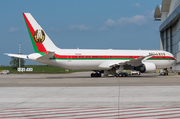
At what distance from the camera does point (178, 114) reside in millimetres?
7000

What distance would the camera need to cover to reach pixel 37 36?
29484mm

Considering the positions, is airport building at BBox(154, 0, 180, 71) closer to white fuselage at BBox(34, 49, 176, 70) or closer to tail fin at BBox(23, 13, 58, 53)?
white fuselage at BBox(34, 49, 176, 70)

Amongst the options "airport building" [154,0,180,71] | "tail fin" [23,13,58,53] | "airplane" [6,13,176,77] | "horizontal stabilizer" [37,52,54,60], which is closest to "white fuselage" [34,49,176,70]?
"airplane" [6,13,176,77]

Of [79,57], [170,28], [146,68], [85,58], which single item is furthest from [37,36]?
[170,28]

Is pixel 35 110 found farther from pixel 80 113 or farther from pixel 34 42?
pixel 34 42

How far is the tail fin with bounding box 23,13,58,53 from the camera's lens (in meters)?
29.2

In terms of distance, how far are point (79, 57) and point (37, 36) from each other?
619cm

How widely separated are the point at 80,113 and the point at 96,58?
24.0 meters

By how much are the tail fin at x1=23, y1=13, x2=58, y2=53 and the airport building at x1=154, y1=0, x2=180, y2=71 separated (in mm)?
33843

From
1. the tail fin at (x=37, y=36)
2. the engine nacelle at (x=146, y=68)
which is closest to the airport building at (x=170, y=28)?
the engine nacelle at (x=146, y=68)

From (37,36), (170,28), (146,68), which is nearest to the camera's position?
(37,36)

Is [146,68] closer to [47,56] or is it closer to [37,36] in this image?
[47,56]

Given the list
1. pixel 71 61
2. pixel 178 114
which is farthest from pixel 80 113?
pixel 71 61

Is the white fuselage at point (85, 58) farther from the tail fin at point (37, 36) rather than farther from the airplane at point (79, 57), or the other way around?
the tail fin at point (37, 36)
